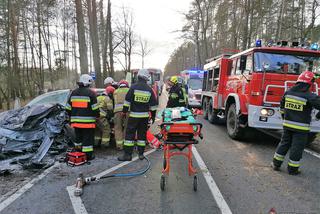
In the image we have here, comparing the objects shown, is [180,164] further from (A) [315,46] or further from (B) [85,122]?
(A) [315,46]

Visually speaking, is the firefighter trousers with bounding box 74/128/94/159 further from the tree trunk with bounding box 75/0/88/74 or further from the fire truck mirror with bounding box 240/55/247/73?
the tree trunk with bounding box 75/0/88/74

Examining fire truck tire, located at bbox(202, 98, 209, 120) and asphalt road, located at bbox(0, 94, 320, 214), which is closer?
asphalt road, located at bbox(0, 94, 320, 214)

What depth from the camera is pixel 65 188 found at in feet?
14.2

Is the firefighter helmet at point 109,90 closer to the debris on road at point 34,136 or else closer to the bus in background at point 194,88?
the debris on road at point 34,136

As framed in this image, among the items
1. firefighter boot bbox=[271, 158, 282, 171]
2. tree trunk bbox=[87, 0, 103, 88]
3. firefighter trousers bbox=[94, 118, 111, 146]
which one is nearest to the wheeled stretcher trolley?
firefighter boot bbox=[271, 158, 282, 171]

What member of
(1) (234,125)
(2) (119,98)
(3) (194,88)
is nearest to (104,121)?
(2) (119,98)

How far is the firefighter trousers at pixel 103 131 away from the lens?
663 centimetres

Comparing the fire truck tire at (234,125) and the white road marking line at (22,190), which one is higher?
the fire truck tire at (234,125)

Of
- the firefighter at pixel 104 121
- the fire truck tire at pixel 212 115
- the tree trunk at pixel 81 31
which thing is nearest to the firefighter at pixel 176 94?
the firefighter at pixel 104 121

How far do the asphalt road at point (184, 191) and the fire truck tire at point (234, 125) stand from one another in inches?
61.0

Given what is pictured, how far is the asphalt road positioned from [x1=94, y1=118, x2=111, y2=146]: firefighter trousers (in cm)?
71

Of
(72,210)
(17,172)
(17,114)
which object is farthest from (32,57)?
(72,210)

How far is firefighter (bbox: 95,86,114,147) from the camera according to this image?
6.63 meters

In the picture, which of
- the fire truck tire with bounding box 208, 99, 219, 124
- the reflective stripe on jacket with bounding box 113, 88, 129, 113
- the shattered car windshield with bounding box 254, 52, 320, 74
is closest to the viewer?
the reflective stripe on jacket with bounding box 113, 88, 129, 113
